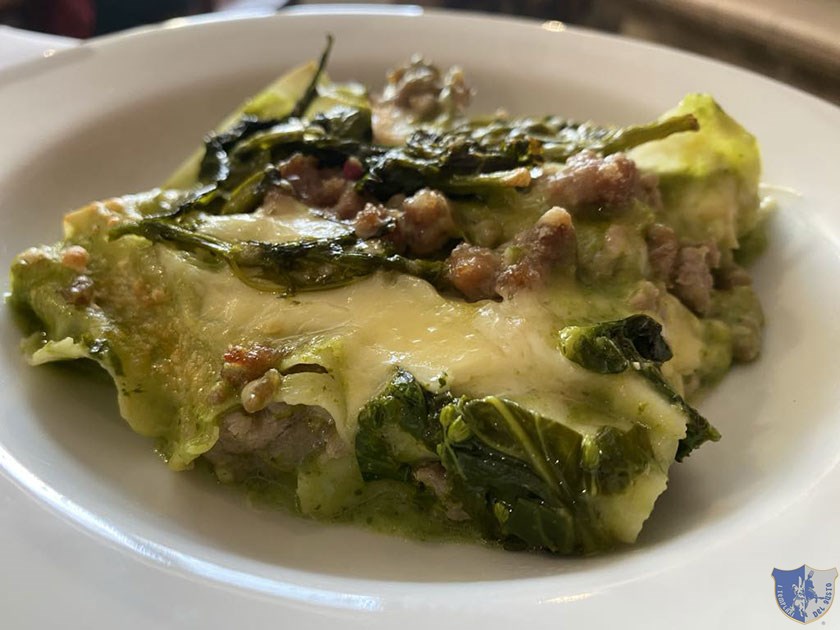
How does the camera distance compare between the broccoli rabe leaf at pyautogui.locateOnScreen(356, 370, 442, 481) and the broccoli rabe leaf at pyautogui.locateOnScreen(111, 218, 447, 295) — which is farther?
the broccoli rabe leaf at pyautogui.locateOnScreen(111, 218, 447, 295)

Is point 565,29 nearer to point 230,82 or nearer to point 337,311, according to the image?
point 230,82

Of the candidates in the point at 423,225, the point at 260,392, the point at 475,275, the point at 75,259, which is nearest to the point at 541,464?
the point at 475,275

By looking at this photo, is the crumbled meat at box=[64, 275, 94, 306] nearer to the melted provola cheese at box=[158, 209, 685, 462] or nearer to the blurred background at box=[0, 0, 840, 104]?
the melted provola cheese at box=[158, 209, 685, 462]

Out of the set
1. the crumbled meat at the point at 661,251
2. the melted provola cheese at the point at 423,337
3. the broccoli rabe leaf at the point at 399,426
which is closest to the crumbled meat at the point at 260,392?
the melted provola cheese at the point at 423,337

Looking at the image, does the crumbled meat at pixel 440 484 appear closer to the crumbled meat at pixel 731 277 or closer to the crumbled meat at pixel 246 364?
the crumbled meat at pixel 246 364

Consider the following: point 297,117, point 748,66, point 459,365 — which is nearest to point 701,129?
point 459,365

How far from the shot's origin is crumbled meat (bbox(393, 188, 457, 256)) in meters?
2.37

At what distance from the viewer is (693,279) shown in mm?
2441

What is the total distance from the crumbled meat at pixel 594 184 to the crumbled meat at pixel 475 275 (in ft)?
1.08

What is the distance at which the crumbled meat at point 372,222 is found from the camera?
237 cm

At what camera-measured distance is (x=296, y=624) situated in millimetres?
1549

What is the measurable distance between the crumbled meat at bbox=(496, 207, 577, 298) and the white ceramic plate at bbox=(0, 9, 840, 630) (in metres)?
0.71

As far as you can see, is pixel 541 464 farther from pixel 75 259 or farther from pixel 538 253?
pixel 75 259

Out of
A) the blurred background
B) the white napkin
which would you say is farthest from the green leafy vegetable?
the blurred background
